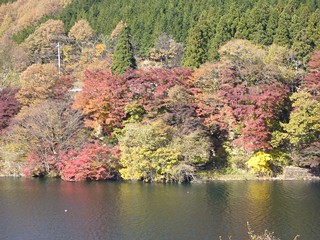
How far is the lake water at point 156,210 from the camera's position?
2595 cm

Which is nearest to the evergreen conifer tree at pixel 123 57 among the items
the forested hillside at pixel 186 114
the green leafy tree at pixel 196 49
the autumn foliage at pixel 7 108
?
the forested hillside at pixel 186 114

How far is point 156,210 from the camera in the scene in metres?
30.3

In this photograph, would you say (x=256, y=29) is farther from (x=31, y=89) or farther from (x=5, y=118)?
(x=5, y=118)

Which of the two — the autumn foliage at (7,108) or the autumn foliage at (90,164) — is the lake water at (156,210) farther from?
the autumn foliage at (7,108)

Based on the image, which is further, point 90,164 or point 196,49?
point 196,49

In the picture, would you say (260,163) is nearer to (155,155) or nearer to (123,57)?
(155,155)

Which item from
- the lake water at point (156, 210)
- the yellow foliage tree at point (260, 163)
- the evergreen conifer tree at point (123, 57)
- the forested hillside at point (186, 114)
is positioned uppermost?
the evergreen conifer tree at point (123, 57)

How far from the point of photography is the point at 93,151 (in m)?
40.9

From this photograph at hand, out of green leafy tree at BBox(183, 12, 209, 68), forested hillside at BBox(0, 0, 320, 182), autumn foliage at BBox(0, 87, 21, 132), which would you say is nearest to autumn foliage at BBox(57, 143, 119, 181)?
forested hillside at BBox(0, 0, 320, 182)

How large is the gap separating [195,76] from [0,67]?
3932 centimetres

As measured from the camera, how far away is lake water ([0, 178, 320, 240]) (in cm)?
2595

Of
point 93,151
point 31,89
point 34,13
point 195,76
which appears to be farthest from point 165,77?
point 34,13

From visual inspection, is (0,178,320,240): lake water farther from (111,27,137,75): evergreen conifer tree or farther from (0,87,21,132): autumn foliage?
(111,27,137,75): evergreen conifer tree

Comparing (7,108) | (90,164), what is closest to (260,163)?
(90,164)
